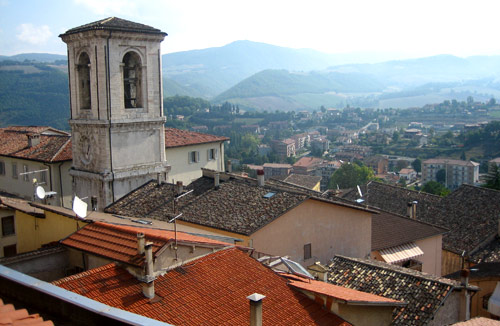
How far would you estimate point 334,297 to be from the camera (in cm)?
1011

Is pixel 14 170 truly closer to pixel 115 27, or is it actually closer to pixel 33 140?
pixel 33 140

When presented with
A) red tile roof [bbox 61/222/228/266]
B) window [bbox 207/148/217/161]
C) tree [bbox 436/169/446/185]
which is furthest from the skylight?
tree [bbox 436/169/446/185]

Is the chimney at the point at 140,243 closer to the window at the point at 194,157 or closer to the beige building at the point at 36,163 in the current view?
the beige building at the point at 36,163

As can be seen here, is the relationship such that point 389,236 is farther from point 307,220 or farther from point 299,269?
point 299,269

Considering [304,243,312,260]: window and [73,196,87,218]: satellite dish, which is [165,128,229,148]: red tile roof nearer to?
[304,243,312,260]: window

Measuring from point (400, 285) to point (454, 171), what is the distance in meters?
115

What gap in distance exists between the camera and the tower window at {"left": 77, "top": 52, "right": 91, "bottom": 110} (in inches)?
876

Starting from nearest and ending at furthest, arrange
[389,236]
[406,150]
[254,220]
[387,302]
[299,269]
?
[387,302] < [299,269] < [254,220] < [389,236] < [406,150]

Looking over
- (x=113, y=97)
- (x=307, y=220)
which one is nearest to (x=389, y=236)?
(x=307, y=220)

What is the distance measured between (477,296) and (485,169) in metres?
115

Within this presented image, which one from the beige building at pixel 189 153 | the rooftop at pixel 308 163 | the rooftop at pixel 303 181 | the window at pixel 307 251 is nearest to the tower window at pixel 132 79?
the beige building at pixel 189 153

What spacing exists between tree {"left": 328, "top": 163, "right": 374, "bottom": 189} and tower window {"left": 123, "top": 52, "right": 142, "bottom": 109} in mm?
→ 71946

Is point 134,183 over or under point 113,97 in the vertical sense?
under

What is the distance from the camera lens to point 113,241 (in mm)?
11031
